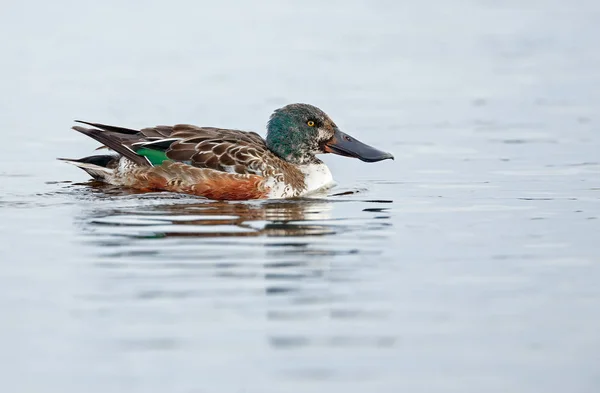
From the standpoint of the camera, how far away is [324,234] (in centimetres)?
1006

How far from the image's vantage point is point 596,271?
8.62 meters

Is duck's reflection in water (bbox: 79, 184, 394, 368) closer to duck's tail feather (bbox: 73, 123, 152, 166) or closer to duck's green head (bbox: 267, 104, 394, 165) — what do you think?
duck's tail feather (bbox: 73, 123, 152, 166)

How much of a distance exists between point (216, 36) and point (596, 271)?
54.0 feet

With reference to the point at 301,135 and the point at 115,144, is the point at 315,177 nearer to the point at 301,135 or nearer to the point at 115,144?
the point at 301,135

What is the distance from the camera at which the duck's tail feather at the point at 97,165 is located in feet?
41.9

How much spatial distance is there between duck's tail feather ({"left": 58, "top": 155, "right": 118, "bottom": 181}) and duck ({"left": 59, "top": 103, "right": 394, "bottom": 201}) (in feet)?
0.03

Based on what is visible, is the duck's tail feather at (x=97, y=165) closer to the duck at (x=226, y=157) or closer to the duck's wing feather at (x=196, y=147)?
the duck at (x=226, y=157)

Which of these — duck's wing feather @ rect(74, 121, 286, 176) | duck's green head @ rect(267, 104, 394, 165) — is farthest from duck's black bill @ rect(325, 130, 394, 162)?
duck's wing feather @ rect(74, 121, 286, 176)

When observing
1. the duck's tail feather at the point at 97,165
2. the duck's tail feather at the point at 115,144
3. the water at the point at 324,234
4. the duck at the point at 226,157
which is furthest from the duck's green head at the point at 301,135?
the duck's tail feather at the point at 97,165

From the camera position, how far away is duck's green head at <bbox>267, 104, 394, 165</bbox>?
12766mm

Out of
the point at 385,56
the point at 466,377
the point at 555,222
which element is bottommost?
the point at 466,377

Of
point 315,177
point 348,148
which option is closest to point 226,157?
point 315,177

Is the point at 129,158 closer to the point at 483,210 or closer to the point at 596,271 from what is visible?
the point at 483,210

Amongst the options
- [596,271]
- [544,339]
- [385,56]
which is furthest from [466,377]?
[385,56]
